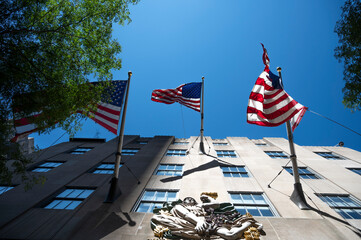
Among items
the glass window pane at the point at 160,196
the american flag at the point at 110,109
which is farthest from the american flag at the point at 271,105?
the american flag at the point at 110,109

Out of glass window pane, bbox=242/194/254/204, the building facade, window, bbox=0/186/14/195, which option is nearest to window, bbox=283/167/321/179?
the building facade

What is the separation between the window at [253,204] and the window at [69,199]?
31.7 ft

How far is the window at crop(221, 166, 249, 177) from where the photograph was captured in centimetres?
1540

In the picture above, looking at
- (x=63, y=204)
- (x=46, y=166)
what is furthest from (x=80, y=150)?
(x=63, y=204)

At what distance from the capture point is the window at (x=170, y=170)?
15.8 meters

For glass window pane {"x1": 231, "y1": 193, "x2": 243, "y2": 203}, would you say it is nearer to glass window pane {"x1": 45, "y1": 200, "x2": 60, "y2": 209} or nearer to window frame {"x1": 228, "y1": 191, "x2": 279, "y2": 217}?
window frame {"x1": 228, "y1": 191, "x2": 279, "y2": 217}

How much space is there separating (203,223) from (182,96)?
11442 millimetres

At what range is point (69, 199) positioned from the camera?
12172 millimetres

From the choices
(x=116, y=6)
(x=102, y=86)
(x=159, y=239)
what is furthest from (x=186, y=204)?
(x=116, y=6)

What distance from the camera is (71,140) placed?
26.1m

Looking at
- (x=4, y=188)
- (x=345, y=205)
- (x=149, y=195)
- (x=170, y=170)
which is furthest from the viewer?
(x=170, y=170)

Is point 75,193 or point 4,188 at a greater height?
point 4,188

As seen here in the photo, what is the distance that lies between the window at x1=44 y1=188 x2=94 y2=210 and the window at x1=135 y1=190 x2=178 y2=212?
3.89 m

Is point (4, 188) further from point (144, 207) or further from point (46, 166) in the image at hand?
point (144, 207)
